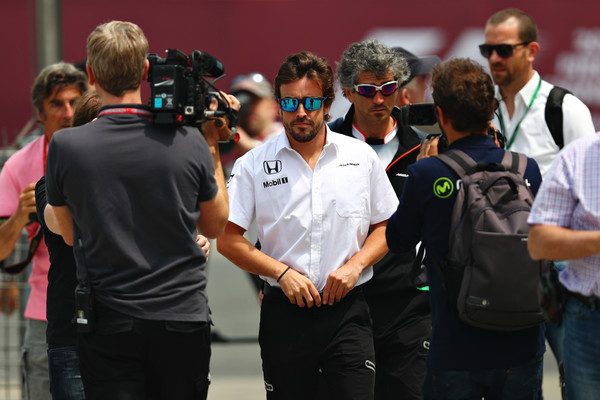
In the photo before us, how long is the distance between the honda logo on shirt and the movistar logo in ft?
3.06

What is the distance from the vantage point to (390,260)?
17.8 ft

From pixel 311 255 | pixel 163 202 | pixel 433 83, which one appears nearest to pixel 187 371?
pixel 163 202

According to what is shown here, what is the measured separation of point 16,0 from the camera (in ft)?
40.3

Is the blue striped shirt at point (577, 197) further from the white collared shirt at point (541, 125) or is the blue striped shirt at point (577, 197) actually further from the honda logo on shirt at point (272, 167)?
the white collared shirt at point (541, 125)

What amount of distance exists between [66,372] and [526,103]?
2.86 meters

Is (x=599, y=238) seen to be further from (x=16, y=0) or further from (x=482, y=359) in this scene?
(x=16, y=0)

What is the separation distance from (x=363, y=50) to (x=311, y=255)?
3.65 feet

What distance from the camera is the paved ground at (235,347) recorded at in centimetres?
817

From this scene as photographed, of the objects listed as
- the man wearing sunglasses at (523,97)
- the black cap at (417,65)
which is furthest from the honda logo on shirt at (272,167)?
the black cap at (417,65)

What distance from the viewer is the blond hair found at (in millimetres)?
4211

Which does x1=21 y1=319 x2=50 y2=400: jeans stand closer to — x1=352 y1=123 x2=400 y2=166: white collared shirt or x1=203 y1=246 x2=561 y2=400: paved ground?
x1=352 y1=123 x2=400 y2=166: white collared shirt

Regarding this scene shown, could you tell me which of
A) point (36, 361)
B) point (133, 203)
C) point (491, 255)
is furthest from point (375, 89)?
point (36, 361)

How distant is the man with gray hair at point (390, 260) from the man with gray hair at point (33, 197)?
1.29m

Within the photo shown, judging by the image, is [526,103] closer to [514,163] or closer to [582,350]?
[514,163]
